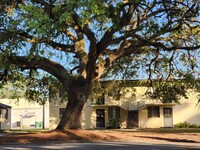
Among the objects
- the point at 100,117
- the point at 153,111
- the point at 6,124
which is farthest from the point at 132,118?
the point at 6,124

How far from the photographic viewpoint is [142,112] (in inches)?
2106

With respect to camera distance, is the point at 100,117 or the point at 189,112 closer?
the point at 189,112

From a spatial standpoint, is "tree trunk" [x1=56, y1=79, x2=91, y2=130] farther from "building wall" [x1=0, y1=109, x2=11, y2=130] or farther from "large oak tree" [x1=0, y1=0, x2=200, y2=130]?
"building wall" [x1=0, y1=109, x2=11, y2=130]

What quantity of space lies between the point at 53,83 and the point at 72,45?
23.1ft

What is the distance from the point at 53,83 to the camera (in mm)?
30953

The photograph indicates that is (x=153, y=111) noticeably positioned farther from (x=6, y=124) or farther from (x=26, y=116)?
(x=26, y=116)

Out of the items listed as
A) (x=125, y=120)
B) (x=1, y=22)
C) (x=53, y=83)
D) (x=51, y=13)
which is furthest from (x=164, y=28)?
(x=125, y=120)

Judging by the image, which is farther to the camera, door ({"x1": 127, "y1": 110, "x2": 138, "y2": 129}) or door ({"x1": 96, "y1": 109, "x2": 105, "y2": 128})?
door ({"x1": 96, "y1": 109, "x2": 105, "y2": 128})

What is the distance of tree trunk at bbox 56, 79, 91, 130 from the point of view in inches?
945

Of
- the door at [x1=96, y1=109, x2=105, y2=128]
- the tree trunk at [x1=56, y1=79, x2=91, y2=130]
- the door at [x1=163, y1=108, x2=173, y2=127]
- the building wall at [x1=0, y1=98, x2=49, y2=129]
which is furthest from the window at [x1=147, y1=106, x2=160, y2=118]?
the tree trunk at [x1=56, y1=79, x2=91, y2=130]

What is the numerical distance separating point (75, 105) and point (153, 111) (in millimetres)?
31147

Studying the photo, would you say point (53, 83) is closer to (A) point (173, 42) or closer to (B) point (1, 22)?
(A) point (173, 42)

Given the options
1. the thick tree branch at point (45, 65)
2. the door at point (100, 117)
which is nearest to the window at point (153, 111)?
the door at point (100, 117)

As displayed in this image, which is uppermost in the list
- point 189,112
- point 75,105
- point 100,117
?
point 75,105
